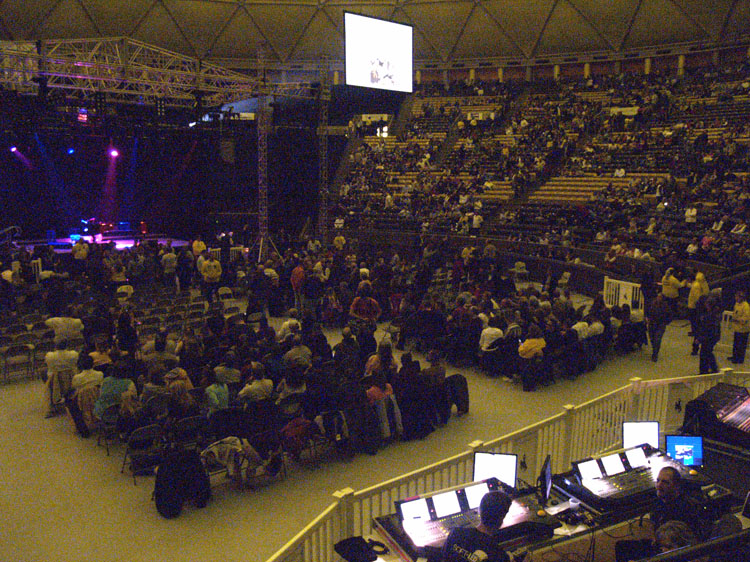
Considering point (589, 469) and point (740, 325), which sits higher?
point (740, 325)

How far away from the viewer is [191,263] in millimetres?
14672

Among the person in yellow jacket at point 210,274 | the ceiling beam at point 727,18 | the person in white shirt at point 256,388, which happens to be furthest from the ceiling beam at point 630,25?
the person in white shirt at point 256,388

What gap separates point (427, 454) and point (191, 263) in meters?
9.25

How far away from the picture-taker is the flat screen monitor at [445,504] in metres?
4.40

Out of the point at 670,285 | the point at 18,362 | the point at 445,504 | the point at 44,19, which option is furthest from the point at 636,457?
the point at 44,19

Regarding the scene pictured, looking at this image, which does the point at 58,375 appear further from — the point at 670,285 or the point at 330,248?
the point at 330,248

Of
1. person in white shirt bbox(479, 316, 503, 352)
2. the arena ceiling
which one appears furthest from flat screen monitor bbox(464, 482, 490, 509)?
the arena ceiling

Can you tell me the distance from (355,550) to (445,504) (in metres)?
0.76

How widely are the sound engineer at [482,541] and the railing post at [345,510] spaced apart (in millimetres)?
933

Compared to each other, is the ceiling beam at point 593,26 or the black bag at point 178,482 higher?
the ceiling beam at point 593,26

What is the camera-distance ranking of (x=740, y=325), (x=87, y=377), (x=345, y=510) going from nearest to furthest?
(x=345, y=510)
(x=87, y=377)
(x=740, y=325)

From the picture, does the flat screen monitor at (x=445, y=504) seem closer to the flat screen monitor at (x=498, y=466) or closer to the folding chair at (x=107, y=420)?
the flat screen monitor at (x=498, y=466)

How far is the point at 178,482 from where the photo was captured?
5723 millimetres

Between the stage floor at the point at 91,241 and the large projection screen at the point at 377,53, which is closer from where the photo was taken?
the large projection screen at the point at 377,53
